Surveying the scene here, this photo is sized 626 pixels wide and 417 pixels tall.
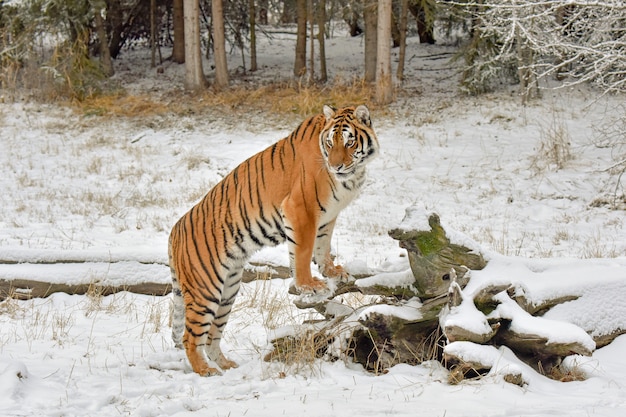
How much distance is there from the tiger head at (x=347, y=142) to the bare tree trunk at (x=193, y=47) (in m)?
14.0

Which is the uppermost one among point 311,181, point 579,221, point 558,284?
point 311,181

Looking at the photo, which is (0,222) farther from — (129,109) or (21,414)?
(129,109)

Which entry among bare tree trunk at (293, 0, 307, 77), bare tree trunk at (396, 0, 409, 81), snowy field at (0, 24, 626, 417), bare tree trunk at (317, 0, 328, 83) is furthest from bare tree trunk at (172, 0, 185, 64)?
bare tree trunk at (396, 0, 409, 81)

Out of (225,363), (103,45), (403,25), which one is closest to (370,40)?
(403,25)

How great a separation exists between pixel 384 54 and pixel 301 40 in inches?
182

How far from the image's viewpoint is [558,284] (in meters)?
5.29

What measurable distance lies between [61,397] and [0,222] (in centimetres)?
664

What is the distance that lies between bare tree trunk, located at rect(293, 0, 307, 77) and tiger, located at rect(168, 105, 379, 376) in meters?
15.1

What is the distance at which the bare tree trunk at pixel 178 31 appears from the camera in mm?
22138

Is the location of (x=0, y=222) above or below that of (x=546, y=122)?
below

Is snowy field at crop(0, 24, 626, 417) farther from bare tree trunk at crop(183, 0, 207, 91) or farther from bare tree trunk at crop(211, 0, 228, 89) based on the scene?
bare tree trunk at crop(211, 0, 228, 89)

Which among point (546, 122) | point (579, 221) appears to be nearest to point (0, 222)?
point (579, 221)

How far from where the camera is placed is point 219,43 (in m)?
19.3

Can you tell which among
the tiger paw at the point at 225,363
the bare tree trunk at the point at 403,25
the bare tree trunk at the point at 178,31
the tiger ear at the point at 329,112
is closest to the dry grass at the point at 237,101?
the bare tree trunk at the point at 403,25
